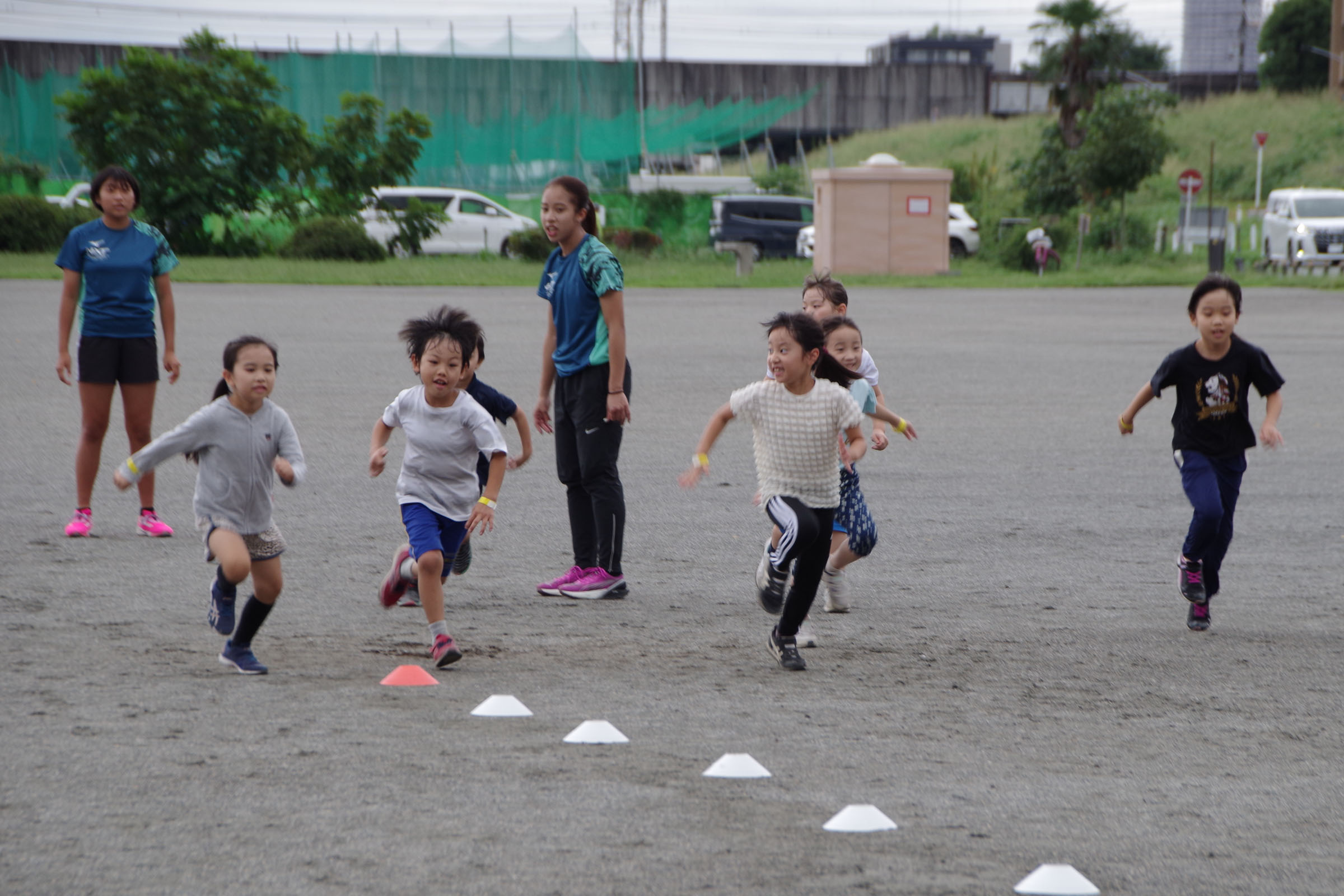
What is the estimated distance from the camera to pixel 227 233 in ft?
121

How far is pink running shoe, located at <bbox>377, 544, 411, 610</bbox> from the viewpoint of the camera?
571 cm

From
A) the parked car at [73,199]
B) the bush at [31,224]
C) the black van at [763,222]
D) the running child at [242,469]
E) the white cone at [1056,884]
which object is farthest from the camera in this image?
the black van at [763,222]

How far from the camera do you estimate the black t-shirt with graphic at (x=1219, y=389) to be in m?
6.01

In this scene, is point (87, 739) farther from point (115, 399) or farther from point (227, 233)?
point (227, 233)

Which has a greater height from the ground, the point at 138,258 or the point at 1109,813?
the point at 138,258

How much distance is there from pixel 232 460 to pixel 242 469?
0.15ft

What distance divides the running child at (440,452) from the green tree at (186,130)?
33.7 metres

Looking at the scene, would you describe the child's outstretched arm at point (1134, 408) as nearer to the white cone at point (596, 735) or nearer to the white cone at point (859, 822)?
the white cone at point (596, 735)

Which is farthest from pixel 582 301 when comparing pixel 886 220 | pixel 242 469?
pixel 886 220

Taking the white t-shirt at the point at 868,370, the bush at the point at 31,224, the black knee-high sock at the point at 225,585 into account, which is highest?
the bush at the point at 31,224

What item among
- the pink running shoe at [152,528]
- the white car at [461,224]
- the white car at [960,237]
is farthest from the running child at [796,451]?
the white car at [960,237]

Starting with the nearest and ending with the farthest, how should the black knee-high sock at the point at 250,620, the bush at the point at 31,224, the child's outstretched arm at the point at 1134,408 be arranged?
the black knee-high sock at the point at 250,620, the child's outstretched arm at the point at 1134,408, the bush at the point at 31,224

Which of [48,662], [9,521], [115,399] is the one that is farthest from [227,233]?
[48,662]

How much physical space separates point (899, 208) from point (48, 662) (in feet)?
110
